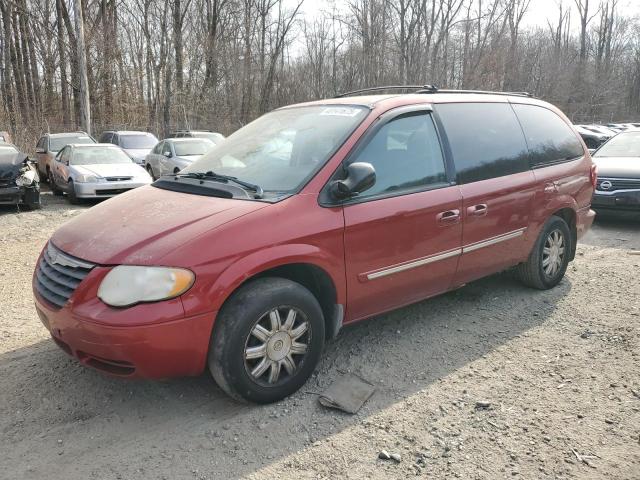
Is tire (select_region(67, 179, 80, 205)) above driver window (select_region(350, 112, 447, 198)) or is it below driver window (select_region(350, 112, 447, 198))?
below

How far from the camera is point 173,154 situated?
14227 millimetres

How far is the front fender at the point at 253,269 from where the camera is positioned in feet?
9.17

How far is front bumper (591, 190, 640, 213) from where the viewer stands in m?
8.01

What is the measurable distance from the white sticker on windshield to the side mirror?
0.62m

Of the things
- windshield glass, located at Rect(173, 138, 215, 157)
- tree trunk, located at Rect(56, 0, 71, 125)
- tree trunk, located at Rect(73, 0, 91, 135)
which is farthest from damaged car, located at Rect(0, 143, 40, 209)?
tree trunk, located at Rect(56, 0, 71, 125)

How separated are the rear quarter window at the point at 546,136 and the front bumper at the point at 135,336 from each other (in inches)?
134

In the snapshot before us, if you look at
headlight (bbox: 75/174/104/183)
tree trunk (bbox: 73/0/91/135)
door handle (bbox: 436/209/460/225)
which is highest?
tree trunk (bbox: 73/0/91/135)

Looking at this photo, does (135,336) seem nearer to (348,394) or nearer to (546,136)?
(348,394)

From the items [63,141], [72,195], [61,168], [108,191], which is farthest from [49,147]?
[108,191]

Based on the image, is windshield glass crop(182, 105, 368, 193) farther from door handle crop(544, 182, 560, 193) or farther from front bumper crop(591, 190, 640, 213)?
front bumper crop(591, 190, 640, 213)

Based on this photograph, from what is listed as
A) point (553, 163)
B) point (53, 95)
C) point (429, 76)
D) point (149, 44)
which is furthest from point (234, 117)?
point (553, 163)

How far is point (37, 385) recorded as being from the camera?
135 inches

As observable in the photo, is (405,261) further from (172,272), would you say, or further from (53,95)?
(53,95)

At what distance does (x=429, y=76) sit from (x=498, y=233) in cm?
3613
